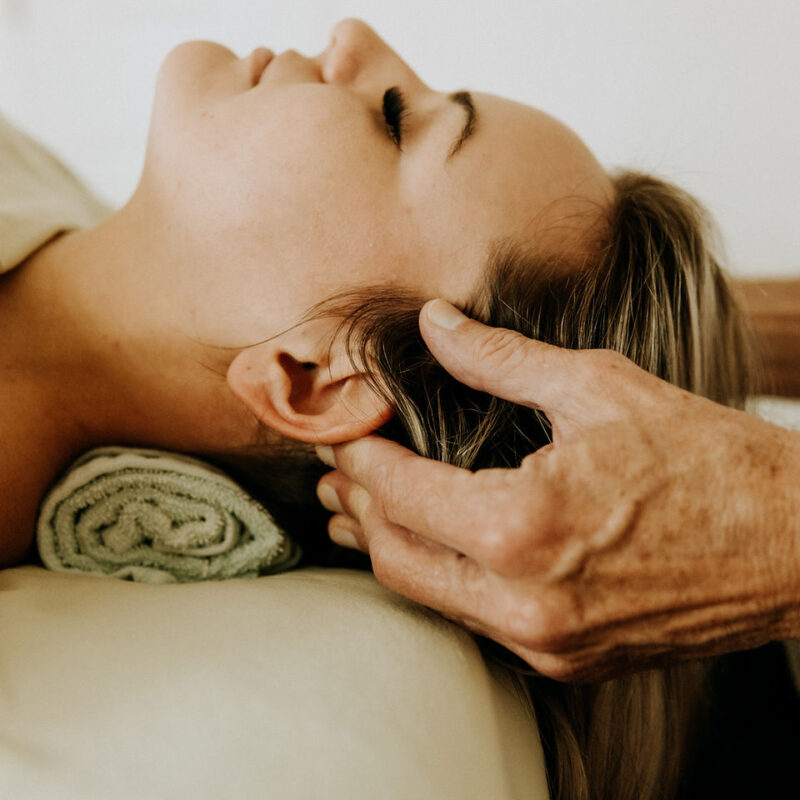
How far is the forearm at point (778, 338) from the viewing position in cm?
135

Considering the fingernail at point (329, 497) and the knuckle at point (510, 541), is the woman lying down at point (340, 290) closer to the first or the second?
the fingernail at point (329, 497)

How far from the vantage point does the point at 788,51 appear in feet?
5.00

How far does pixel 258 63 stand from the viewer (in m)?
0.97

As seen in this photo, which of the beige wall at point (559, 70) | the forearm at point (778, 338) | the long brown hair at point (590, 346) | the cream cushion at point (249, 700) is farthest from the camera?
the beige wall at point (559, 70)

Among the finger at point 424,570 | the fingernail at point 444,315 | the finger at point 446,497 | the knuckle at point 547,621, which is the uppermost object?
the fingernail at point 444,315

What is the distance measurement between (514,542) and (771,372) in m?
1.02

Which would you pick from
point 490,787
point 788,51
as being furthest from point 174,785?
point 788,51

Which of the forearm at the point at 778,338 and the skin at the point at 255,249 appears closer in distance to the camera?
the skin at the point at 255,249

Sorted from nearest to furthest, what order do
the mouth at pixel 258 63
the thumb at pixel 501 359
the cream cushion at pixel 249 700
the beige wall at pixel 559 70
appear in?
the cream cushion at pixel 249 700 < the thumb at pixel 501 359 < the mouth at pixel 258 63 < the beige wall at pixel 559 70

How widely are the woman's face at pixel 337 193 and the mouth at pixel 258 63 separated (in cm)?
5

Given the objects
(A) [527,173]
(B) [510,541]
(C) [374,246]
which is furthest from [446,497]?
(A) [527,173]

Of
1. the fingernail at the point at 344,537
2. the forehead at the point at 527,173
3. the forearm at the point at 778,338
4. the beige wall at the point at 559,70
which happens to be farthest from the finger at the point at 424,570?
the beige wall at the point at 559,70

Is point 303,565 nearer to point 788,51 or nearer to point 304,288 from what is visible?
point 304,288

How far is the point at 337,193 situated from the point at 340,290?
11cm
